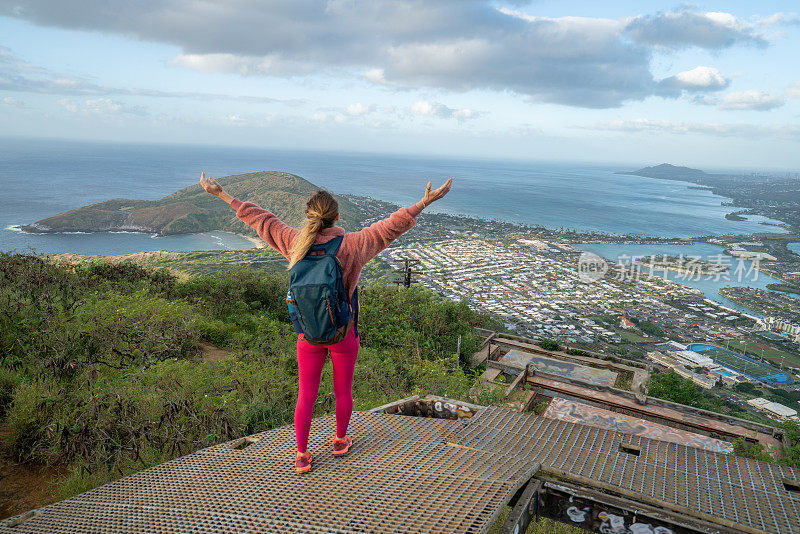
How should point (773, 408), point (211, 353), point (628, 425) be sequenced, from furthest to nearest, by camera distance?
point (773, 408)
point (628, 425)
point (211, 353)

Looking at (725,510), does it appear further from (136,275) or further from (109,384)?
(136,275)

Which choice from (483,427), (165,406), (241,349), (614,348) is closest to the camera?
(483,427)

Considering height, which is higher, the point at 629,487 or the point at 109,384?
the point at 629,487

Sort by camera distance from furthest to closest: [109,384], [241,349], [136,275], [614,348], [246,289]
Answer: [614,348], [246,289], [136,275], [241,349], [109,384]

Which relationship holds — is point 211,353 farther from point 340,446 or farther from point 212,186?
point 212,186

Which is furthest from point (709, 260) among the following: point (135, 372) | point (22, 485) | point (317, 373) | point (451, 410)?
point (22, 485)

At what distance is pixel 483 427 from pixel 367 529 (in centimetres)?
163

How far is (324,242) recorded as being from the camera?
247cm

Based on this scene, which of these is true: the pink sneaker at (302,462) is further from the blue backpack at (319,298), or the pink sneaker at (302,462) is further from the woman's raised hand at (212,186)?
the woman's raised hand at (212,186)

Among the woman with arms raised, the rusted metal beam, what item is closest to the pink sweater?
the woman with arms raised

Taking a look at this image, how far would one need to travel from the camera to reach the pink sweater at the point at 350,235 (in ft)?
8.23

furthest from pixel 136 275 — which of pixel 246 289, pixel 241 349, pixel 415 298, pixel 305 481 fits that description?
pixel 305 481

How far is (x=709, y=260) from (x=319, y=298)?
62188mm

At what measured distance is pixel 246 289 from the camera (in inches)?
430
